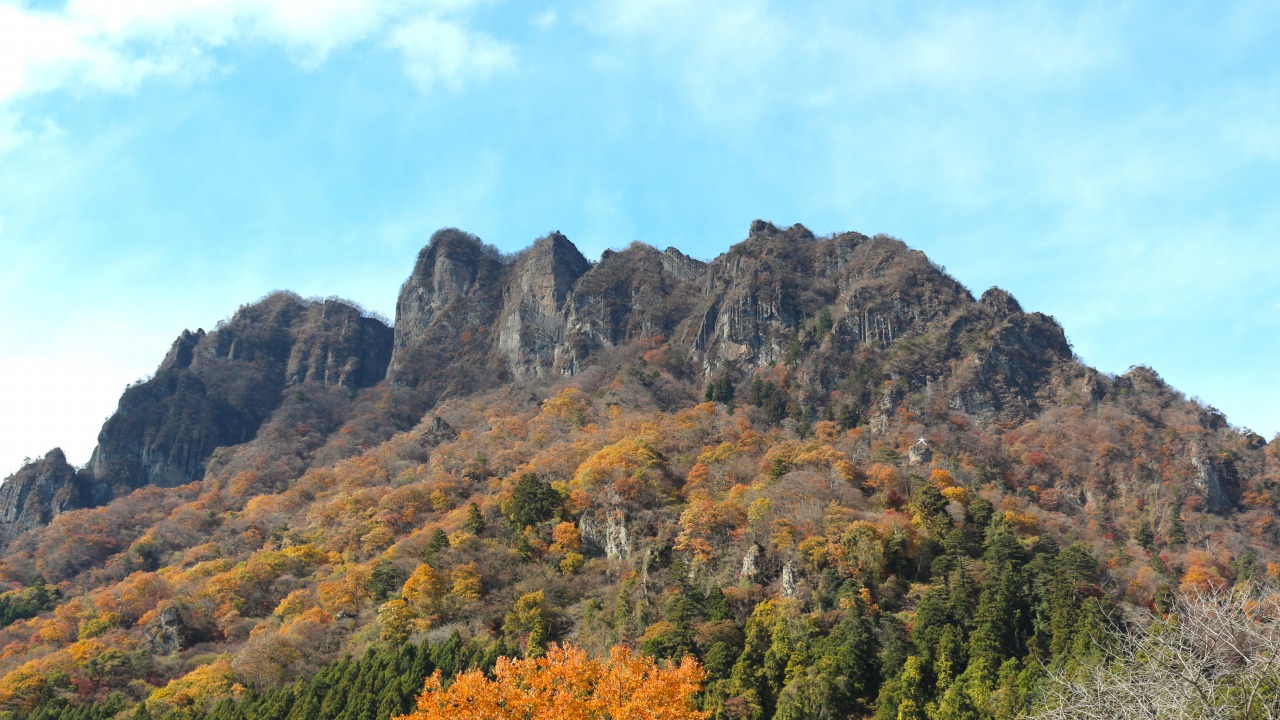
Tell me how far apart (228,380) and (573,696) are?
14184cm

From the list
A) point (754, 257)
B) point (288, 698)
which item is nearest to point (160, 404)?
point (754, 257)

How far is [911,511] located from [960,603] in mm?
12873

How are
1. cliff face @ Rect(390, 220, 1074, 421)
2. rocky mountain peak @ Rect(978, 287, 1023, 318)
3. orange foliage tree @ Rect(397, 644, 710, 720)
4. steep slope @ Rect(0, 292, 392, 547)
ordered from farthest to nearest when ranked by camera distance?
steep slope @ Rect(0, 292, 392, 547)
rocky mountain peak @ Rect(978, 287, 1023, 318)
cliff face @ Rect(390, 220, 1074, 421)
orange foliage tree @ Rect(397, 644, 710, 720)

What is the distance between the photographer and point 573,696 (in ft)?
94.9

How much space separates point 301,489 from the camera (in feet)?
348

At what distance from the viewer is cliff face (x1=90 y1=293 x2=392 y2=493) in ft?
458

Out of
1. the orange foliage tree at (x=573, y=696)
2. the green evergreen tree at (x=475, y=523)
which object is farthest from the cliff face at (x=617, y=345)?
the orange foliage tree at (x=573, y=696)

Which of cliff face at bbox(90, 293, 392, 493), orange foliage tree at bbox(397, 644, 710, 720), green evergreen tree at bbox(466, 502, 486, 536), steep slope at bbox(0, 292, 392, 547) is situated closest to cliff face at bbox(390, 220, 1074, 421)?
cliff face at bbox(90, 293, 392, 493)

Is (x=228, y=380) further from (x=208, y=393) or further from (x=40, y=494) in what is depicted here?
(x=40, y=494)

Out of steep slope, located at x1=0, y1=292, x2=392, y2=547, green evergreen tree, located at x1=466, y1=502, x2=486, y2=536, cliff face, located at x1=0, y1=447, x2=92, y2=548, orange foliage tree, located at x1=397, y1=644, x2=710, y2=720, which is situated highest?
steep slope, located at x1=0, y1=292, x2=392, y2=547

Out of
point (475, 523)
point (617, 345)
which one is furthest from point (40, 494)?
point (475, 523)

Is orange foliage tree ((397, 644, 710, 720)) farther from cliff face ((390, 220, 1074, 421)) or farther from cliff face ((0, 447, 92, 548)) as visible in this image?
cliff face ((0, 447, 92, 548))

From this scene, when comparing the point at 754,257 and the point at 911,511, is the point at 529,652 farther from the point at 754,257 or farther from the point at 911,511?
the point at 754,257

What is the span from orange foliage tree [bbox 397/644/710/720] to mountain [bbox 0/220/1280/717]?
1979cm
